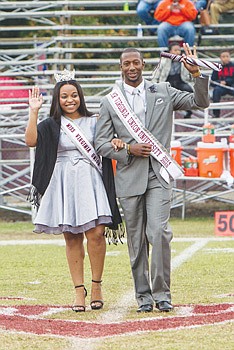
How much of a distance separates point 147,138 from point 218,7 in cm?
1271

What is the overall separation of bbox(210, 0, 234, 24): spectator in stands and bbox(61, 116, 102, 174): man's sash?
12.4 metres

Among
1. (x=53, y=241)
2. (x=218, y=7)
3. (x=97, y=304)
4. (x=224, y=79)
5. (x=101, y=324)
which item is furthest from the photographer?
(x=218, y=7)

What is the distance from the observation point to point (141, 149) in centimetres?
845

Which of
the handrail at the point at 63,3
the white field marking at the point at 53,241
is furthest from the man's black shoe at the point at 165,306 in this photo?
the handrail at the point at 63,3

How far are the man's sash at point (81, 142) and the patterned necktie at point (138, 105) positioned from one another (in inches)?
19.0

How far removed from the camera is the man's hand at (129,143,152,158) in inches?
332

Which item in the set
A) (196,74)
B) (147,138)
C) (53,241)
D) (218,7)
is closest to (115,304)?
(147,138)

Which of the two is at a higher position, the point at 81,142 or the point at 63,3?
the point at 63,3

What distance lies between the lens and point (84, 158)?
885 cm

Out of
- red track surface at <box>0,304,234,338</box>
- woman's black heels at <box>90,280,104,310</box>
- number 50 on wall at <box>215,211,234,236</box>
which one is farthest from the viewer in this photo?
number 50 on wall at <box>215,211,234,236</box>

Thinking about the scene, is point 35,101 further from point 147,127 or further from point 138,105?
point 147,127

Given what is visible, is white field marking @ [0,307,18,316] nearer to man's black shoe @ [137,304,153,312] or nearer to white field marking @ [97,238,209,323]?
white field marking @ [97,238,209,323]

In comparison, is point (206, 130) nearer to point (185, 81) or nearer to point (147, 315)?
point (185, 81)

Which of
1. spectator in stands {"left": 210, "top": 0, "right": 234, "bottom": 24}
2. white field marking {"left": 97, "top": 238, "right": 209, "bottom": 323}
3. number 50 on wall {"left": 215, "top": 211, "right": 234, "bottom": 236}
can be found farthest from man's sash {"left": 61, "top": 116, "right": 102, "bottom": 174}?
spectator in stands {"left": 210, "top": 0, "right": 234, "bottom": 24}
